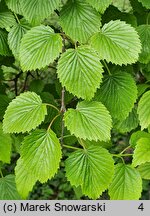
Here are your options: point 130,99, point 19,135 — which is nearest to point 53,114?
point 19,135

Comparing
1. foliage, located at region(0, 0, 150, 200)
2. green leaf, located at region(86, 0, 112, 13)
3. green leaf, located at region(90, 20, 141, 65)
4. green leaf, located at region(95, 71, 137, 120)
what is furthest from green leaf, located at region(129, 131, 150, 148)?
green leaf, located at region(86, 0, 112, 13)

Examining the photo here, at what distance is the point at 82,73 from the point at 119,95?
6.5 inches

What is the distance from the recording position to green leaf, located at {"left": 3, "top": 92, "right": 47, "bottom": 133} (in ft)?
3.37

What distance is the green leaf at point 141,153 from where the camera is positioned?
43.7 inches

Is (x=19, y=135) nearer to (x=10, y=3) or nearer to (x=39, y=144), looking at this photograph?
(x=39, y=144)

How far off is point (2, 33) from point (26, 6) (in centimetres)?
15

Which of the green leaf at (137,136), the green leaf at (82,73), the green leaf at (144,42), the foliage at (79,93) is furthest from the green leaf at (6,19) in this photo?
the green leaf at (137,136)

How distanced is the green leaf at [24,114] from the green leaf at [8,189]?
30 cm

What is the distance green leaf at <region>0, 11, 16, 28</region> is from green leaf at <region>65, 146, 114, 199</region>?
41cm

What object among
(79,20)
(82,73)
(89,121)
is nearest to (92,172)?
(89,121)

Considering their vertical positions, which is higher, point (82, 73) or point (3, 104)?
point (82, 73)

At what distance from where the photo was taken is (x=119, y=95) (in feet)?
3.64

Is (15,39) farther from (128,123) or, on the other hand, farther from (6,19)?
(128,123)

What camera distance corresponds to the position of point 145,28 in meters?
1.22
